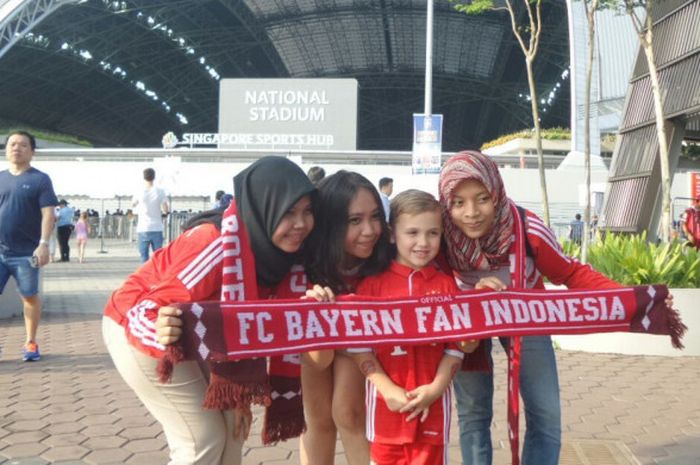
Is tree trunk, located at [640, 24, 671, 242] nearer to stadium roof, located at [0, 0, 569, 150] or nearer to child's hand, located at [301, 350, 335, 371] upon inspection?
child's hand, located at [301, 350, 335, 371]

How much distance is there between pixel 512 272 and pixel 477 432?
72 centimetres

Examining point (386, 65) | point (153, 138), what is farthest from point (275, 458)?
point (153, 138)

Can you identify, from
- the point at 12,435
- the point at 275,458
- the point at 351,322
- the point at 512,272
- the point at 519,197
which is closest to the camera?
the point at 351,322

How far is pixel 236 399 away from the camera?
2.38m

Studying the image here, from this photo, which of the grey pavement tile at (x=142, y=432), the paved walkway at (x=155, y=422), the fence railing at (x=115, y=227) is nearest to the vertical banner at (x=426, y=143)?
the paved walkway at (x=155, y=422)

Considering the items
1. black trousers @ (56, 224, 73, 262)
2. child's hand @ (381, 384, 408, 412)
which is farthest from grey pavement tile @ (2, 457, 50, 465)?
black trousers @ (56, 224, 73, 262)

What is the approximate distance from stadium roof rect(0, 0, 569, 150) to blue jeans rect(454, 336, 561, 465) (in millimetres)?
43587

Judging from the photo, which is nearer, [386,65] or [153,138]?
[386,65]

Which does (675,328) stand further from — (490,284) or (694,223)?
(694,223)

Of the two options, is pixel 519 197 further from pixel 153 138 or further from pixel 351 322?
pixel 153 138

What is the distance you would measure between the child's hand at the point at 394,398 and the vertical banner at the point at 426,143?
12567 millimetres

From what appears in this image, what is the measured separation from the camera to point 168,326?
2283mm

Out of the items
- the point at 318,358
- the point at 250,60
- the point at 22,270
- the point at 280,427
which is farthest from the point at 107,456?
the point at 250,60

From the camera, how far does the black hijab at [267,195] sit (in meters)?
2.35
